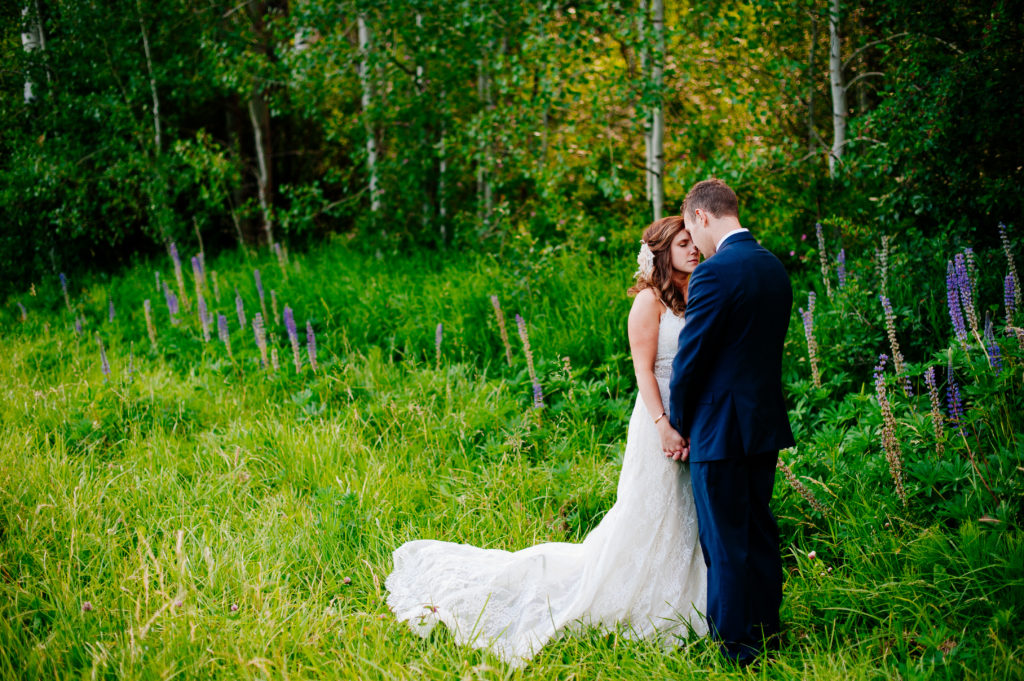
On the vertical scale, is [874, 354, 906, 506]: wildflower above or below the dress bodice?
below

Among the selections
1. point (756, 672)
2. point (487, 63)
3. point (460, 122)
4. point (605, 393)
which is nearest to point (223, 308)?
point (460, 122)

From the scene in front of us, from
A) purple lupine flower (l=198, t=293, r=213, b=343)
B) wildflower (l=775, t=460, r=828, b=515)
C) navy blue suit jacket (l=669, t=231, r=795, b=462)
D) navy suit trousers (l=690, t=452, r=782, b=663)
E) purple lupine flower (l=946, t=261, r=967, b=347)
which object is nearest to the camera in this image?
navy blue suit jacket (l=669, t=231, r=795, b=462)

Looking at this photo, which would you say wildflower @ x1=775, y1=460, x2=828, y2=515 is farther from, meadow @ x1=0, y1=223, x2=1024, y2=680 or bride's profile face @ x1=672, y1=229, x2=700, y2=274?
bride's profile face @ x1=672, y1=229, x2=700, y2=274

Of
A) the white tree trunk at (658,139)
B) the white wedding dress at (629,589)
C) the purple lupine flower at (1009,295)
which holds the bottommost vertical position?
the white wedding dress at (629,589)

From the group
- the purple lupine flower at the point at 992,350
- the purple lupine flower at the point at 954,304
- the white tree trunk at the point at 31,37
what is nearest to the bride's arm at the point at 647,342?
the purple lupine flower at the point at 954,304

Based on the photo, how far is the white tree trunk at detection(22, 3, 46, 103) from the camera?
9.86 m

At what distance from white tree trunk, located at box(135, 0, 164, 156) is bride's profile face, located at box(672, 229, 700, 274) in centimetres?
872

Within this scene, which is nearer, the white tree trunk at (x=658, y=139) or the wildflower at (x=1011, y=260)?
the wildflower at (x=1011, y=260)

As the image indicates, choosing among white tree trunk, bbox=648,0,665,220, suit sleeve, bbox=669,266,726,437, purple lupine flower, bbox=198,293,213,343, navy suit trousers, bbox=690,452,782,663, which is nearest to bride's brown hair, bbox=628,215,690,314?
suit sleeve, bbox=669,266,726,437

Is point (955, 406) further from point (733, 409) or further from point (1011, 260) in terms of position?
point (733, 409)

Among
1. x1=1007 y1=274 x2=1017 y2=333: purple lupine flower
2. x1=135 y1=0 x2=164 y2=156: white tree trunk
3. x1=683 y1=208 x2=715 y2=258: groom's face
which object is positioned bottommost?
x1=1007 y1=274 x2=1017 y2=333: purple lupine flower

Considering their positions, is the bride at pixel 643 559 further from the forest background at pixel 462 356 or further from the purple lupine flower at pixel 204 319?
the purple lupine flower at pixel 204 319

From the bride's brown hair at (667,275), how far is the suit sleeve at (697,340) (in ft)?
1.21

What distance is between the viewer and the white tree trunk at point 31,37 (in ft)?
32.3
